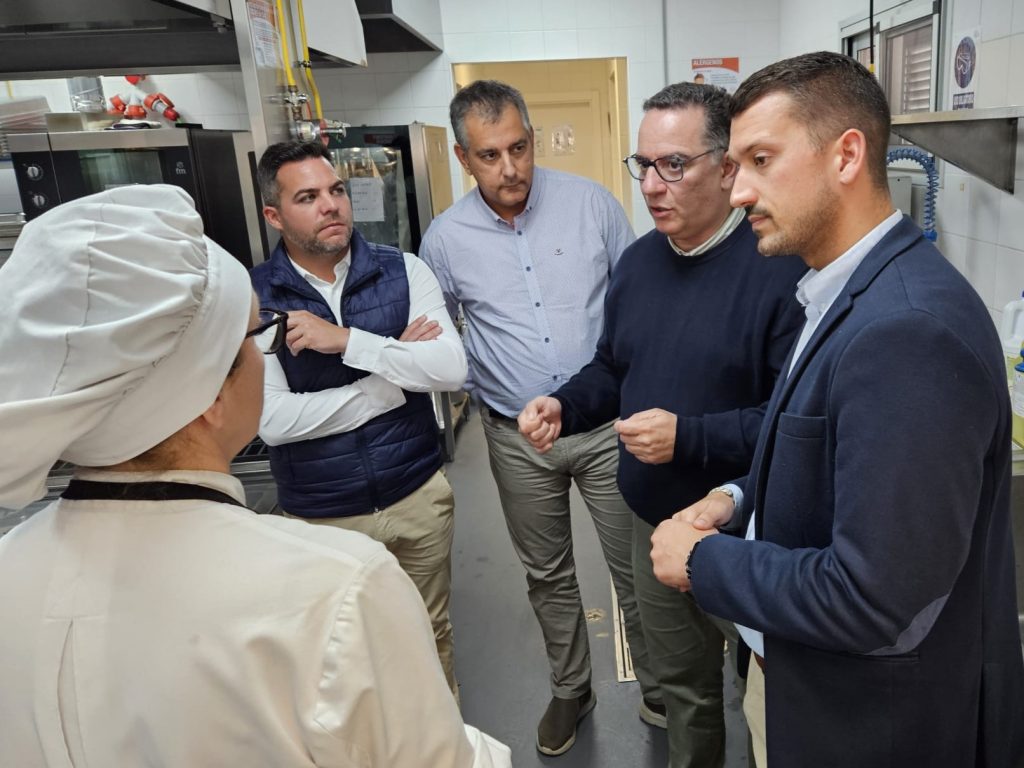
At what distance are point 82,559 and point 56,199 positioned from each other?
1425 mm

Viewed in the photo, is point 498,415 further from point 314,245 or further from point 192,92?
point 192,92

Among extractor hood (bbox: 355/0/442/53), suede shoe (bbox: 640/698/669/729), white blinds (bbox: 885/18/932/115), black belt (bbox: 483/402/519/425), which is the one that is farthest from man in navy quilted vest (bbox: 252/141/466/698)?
white blinds (bbox: 885/18/932/115)

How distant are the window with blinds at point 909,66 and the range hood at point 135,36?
2.30 meters

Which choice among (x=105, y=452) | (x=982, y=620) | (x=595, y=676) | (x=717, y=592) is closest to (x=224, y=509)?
(x=105, y=452)

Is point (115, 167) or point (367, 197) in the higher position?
point (115, 167)

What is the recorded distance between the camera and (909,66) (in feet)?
10.9

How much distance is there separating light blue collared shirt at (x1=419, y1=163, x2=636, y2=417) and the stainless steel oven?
569 millimetres

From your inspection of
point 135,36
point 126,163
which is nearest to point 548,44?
point 135,36

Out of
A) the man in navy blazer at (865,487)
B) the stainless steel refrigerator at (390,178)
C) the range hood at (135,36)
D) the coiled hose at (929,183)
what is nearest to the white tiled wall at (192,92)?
the stainless steel refrigerator at (390,178)

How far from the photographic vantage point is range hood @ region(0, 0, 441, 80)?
5.48ft

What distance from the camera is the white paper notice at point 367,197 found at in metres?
3.41

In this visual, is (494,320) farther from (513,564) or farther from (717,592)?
(513,564)

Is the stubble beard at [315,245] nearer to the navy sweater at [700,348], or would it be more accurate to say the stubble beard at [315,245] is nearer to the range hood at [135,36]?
the range hood at [135,36]

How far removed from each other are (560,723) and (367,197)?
2387mm
